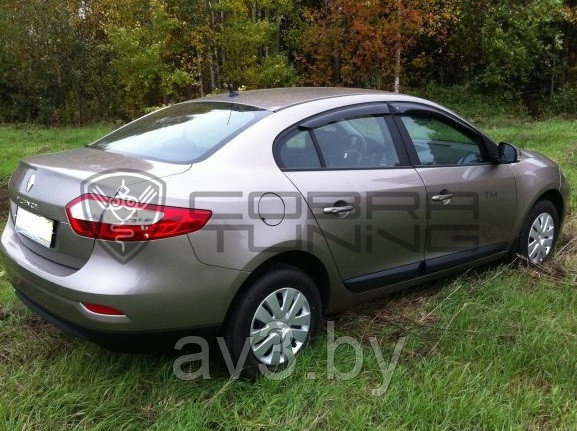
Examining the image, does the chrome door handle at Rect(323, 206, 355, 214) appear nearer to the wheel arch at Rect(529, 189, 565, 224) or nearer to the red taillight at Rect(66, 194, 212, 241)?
the red taillight at Rect(66, 194, 212, 241)

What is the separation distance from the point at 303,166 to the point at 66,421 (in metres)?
1.62

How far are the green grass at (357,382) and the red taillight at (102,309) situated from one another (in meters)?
0.45

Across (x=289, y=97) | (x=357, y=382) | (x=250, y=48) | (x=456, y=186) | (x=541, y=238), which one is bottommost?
(x=357, y=382)

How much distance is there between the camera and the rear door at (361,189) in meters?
2.98

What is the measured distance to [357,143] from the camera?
3.32 m

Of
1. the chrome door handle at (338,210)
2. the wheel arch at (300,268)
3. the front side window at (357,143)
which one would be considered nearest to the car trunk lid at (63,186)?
the wheel arch at (300,268)

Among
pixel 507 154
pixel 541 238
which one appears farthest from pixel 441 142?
pixel 541 238

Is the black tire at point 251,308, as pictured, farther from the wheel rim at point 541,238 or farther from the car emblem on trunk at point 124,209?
the wheel rim at point 541,238

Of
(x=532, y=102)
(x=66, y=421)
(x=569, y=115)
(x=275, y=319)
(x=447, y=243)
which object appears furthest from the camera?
(x=532, y=102)

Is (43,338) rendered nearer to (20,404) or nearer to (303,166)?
(20,404)

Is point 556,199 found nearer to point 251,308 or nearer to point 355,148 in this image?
point 355,148

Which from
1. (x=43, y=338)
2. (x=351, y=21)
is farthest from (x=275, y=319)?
(x=351, y=21)

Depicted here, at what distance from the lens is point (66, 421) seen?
2.49 m

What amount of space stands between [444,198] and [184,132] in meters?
1.63
